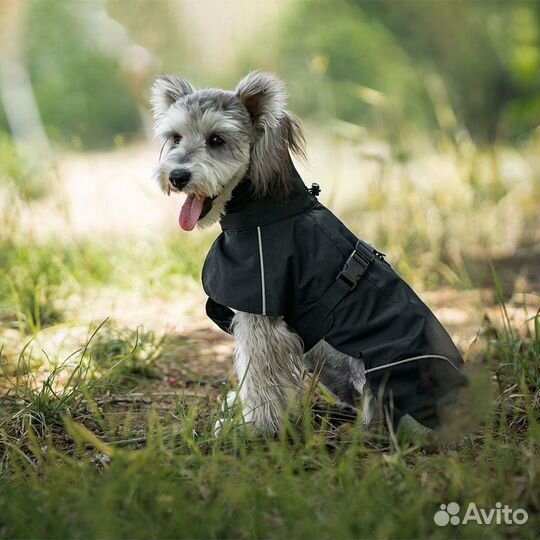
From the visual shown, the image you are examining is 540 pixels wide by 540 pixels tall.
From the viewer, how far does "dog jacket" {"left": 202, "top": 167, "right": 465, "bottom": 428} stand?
10.7 ft

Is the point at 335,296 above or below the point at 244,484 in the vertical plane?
above

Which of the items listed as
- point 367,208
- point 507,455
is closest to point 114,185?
point 367,208

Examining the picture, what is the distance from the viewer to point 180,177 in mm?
3377

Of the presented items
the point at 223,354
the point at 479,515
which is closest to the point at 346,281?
the point at 479,515

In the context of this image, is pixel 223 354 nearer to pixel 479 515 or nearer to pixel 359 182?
pixel 479 515

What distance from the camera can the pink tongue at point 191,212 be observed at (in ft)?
11.5

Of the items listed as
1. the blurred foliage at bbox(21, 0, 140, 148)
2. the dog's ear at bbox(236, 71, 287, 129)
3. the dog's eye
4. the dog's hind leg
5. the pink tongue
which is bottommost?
the dog's hind leg

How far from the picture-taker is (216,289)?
3404mm

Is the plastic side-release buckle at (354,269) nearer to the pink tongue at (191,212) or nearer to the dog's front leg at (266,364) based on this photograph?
the dog's front leg at (266,364)

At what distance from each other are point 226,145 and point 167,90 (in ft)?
1.62

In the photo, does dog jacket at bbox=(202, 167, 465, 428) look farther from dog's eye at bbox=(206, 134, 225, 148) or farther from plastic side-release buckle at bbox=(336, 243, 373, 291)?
dog's eye at bbox=(206, 134, 225, 148)

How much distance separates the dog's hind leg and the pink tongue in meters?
0.82

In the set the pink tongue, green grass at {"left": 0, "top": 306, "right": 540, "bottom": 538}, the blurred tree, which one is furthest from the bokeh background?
the blurred tree

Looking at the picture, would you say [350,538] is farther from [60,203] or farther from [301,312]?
[60,203]
